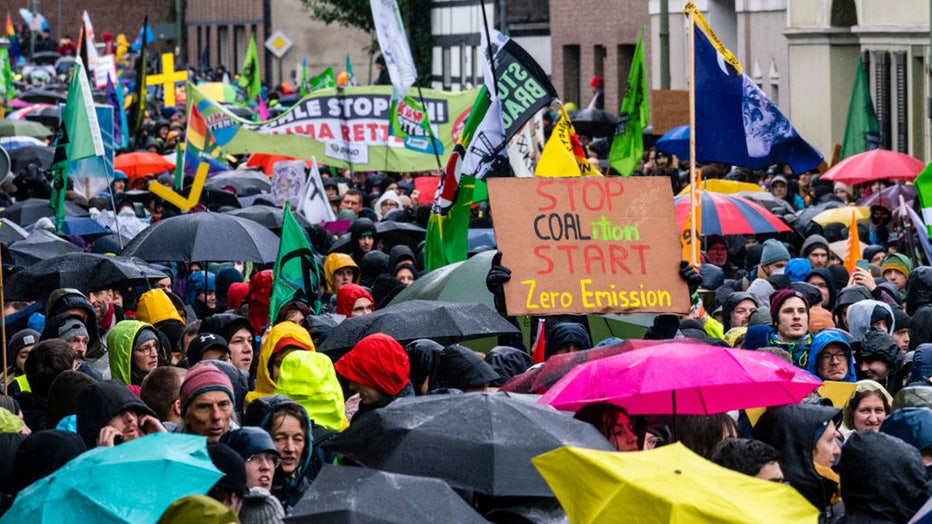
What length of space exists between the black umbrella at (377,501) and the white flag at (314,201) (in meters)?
11.3

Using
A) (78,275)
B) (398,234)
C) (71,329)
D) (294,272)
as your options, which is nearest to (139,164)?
(398,234)

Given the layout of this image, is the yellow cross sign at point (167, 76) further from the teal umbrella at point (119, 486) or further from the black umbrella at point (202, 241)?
the teal umbrella at point (119, 486)

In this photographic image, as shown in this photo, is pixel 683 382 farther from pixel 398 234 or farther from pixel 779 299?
pixel 398 234

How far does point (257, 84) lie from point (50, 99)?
4.54 metres

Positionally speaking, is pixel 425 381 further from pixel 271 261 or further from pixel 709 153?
pixel 709 153

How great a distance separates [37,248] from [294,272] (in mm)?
3329

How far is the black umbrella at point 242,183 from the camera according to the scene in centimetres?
2027

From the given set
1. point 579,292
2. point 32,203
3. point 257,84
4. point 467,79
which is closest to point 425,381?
point 579,292

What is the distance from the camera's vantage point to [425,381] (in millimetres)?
8250

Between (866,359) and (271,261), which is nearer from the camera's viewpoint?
(866,359)

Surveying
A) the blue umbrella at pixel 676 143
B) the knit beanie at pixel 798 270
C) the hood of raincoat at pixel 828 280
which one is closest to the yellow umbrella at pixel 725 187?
the knit beanie at pixel 798 270

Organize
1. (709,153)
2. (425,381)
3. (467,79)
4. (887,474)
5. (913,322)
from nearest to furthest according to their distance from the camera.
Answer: (887,474) → (425,381) → (913,322) → (709,153) → (467,79)

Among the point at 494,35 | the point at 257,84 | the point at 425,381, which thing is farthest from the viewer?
the point at 257,84

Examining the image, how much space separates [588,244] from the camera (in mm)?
9070
